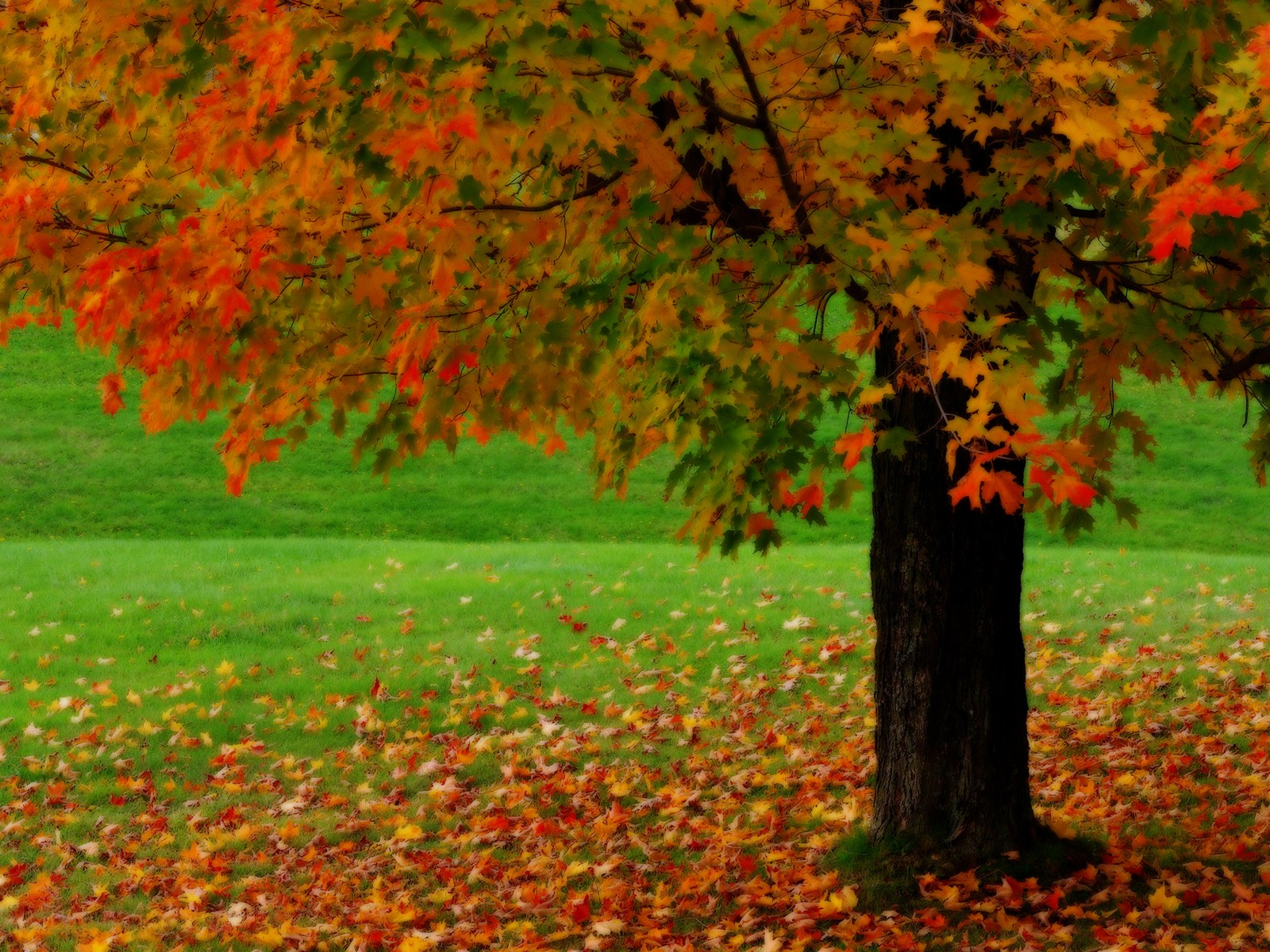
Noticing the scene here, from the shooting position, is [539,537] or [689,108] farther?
[539,537]

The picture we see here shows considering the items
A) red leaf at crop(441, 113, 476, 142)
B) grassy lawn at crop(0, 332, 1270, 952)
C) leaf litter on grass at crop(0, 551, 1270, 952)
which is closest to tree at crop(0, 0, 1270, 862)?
red leaf at crop(441, 113, 476, 142)

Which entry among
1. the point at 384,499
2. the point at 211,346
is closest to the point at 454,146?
the point at 211,346

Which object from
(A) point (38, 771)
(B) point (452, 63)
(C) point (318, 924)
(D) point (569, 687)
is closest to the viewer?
(B) point (452, 63)

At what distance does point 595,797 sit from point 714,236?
376cm

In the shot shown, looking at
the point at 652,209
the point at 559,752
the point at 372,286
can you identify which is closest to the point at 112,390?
the point at 372,286

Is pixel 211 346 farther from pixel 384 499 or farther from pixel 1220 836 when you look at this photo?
pixel 384 499

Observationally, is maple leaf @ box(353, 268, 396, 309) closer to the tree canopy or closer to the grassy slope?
the tree canopy

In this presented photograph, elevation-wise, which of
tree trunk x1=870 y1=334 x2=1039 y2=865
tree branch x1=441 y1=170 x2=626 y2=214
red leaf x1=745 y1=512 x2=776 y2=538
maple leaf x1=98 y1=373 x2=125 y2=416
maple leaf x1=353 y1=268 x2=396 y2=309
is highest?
tree branch x1=441 y1=170 x2=626 y2=214

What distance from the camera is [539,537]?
20234mm

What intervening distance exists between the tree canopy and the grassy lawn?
6.12 feet

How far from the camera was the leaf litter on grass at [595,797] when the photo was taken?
5285mm

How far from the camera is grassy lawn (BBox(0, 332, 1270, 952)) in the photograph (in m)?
5.39

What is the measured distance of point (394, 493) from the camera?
73.1ft

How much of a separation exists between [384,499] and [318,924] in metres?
16.8
